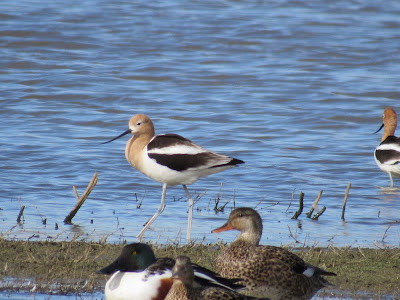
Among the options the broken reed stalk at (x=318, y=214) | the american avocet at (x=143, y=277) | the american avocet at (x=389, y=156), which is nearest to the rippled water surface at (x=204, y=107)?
the broken reed stalk at (x=318, y=214)

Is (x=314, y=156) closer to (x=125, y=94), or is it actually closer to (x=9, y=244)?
(x=125, y=94)

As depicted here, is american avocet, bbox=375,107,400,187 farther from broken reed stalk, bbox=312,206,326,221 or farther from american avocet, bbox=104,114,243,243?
american avocet, bbox=104,114,243,243

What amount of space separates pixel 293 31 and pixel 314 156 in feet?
34.0

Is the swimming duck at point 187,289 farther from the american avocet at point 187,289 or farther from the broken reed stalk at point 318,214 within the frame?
the broken reed stalk at point 318,214

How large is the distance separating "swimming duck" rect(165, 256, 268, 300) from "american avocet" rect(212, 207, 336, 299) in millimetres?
745

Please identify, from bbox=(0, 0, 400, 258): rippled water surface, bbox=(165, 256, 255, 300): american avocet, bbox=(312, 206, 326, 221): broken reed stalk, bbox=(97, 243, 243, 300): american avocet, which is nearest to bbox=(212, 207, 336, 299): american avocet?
bbox=(97, 243, 243, 300): american avocet

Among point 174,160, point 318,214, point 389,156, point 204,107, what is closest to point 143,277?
point 174,160

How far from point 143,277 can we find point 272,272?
1022 mm

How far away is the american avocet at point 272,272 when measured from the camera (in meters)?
5.86

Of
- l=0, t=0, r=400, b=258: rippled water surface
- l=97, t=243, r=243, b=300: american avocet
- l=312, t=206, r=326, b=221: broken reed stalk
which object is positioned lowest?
l=0, t=0, r=400, b=258: rippled water surface

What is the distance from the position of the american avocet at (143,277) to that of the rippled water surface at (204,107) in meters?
1.91

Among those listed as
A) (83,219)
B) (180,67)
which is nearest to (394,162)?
(83,219)

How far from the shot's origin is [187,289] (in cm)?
505

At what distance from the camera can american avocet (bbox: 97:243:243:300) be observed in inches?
213
